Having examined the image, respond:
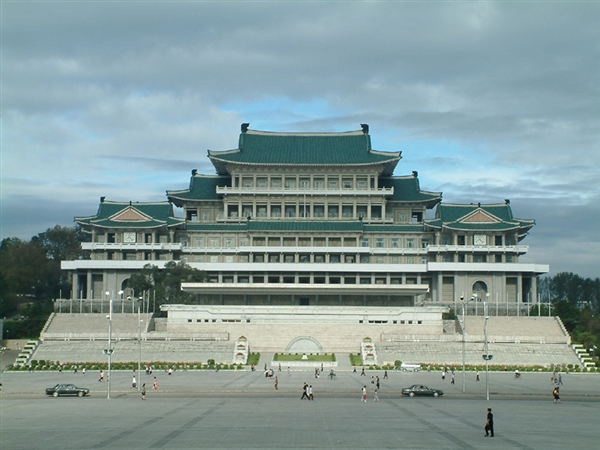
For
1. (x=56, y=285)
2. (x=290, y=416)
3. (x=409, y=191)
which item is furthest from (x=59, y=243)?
(x=290, y=416)

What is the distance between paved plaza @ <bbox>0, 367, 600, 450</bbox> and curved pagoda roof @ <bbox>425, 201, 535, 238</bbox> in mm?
46672

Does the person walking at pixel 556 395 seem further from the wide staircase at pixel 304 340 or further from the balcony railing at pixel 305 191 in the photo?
the balcony railing at pixel 305 191

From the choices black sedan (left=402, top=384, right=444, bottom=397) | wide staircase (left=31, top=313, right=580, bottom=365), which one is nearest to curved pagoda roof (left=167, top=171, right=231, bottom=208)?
wide staircase (left=31, top=313, right=580, bottom=365)

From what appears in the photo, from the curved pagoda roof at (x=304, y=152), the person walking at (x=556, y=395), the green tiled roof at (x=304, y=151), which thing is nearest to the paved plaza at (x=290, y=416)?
the person walking at (x=556, y=395)

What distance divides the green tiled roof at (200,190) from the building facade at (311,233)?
21 centimetres

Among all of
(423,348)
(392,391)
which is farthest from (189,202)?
(392,391)

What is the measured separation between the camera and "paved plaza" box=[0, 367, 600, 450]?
36.6 meters

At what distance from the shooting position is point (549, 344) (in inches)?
3617

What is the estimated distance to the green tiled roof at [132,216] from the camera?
11600 centimetres

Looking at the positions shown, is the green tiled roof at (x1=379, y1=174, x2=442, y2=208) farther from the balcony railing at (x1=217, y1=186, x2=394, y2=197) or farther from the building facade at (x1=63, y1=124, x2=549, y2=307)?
the balcony railing at (x1=217, y1=186, x2=394, y2=197)

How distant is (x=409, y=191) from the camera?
124 m

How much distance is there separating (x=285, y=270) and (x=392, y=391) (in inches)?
2066

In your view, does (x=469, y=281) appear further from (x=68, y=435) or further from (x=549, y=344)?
(x=68, y=435)

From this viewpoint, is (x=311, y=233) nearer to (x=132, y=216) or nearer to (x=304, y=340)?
(x=304, y=340)
